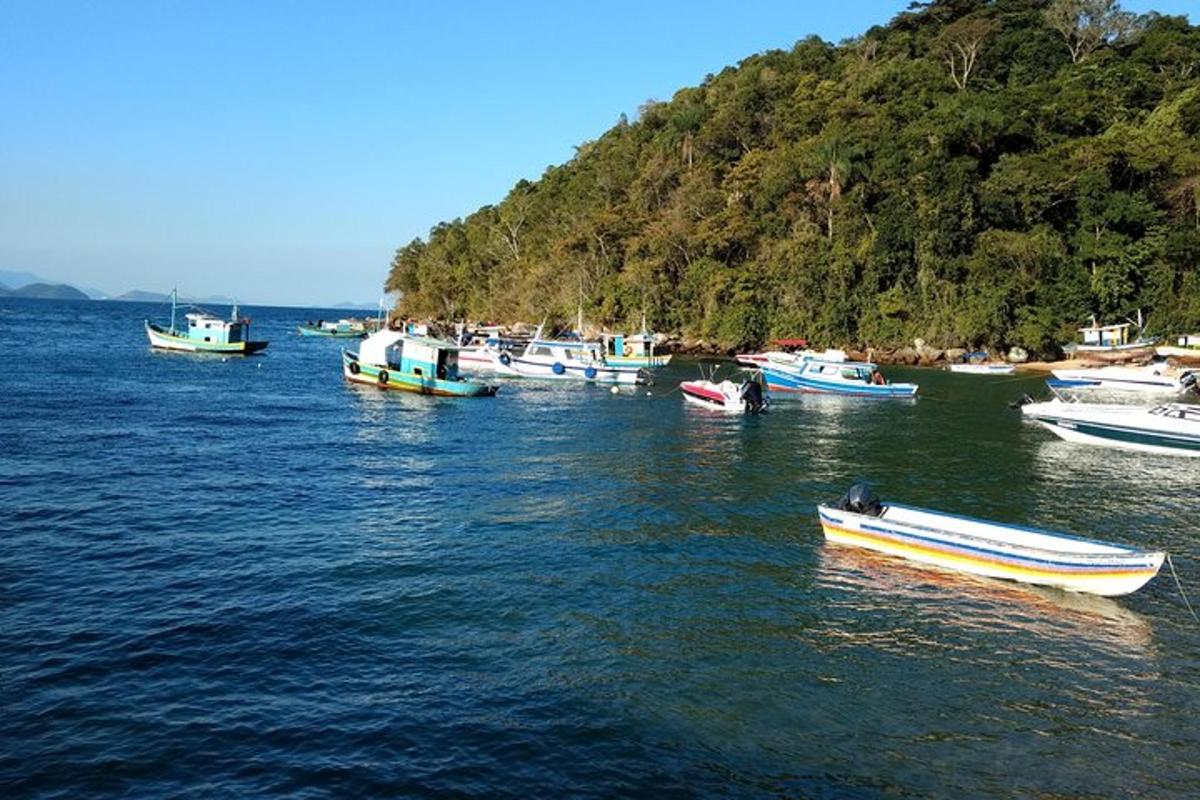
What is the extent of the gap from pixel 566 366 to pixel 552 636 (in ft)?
176

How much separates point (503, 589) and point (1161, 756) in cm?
1218

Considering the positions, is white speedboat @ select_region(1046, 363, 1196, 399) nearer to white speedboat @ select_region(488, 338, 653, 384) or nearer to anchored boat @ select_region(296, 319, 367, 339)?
white speedboat @ select_region(488, 338, 653, 384)

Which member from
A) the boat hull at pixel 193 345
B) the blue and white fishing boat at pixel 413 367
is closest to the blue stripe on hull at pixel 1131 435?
the blue and white fishing boat at pixel 413 367

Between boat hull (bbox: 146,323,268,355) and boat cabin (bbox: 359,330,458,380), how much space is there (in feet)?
94.3

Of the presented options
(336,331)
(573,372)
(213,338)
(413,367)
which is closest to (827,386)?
(573,372)

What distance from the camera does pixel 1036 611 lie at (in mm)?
17750

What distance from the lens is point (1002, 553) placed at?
19266 millimetres

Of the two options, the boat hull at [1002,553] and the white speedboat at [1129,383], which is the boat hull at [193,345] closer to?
the white speedboat at [1129,383]

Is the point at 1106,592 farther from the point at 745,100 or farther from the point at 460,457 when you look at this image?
the point at 745,100

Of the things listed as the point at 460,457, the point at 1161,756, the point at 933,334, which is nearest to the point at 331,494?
the point at 460,457

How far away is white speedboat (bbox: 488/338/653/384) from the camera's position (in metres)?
67.1

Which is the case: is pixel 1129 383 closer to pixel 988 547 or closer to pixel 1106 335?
pixel 1106 335

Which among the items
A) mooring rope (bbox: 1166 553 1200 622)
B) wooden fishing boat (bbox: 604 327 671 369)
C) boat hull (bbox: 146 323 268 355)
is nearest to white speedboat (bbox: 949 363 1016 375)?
wooden fishing boat (bbox: 604 327 671 369)

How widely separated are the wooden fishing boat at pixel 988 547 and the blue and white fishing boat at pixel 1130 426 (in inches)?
944
